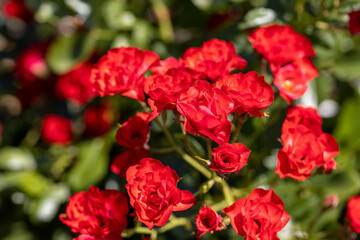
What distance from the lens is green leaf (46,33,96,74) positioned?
3.59ft

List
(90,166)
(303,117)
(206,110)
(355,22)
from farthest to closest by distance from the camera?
1. (90,166)
2. (355,22)
3. (303,117)
4. (206,110)

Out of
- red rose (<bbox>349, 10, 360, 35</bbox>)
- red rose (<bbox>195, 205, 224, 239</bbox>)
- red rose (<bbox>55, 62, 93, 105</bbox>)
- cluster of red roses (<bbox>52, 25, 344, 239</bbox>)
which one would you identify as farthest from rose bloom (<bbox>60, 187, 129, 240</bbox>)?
red rose (<bbox>55, 62, 93, 105</bbox>)

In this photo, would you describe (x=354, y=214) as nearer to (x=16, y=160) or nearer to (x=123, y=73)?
(x=123, y=73)

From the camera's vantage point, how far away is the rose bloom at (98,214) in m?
0.55

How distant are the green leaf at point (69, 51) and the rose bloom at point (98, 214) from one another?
61cm

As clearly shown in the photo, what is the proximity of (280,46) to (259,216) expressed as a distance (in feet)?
0.96

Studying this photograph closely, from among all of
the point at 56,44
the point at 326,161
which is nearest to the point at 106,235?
the point at 326,161

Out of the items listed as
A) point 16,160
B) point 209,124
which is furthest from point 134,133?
point 16,160

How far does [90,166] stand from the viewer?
1.05 meters

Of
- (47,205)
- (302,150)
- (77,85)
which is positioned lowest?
(47,205)

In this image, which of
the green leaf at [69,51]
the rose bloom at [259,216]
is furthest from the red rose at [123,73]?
the green leaf at [69,51]

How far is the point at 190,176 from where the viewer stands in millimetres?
706

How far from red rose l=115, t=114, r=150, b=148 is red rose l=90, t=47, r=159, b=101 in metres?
0.04

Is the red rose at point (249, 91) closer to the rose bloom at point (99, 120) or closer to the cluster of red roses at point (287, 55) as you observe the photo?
the cluster of red roses at point (287, 55)
